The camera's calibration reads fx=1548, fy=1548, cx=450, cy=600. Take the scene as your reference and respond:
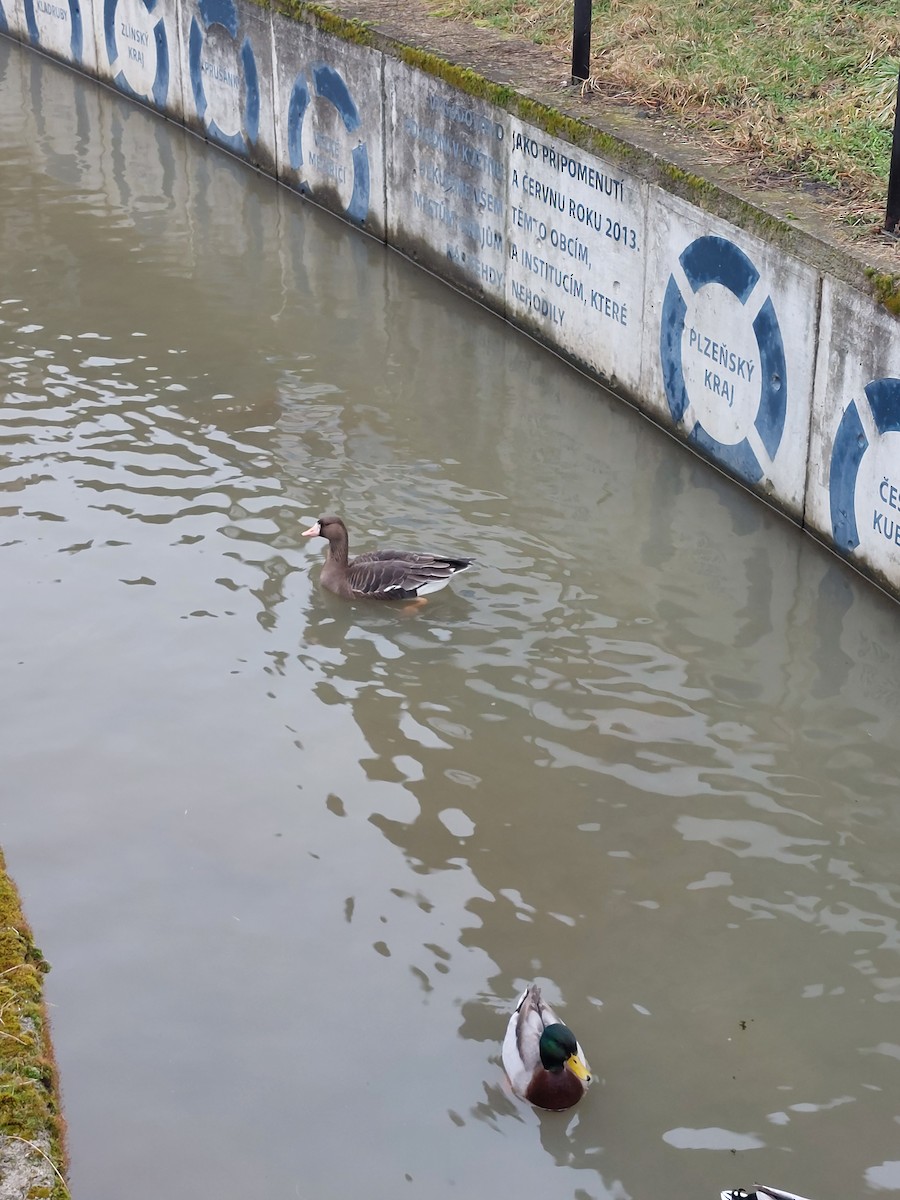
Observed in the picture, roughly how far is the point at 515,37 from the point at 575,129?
3.43m

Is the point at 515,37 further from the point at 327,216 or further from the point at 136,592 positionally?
the point at 136,592

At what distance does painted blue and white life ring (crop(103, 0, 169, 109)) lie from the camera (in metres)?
20.2

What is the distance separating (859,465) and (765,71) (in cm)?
527

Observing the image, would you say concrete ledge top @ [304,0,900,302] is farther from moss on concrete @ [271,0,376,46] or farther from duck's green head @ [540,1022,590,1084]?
duck's green head @ [540,1022,590,1084]

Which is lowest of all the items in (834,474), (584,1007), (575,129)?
(584,1007)

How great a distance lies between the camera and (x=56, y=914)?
25.8 feet

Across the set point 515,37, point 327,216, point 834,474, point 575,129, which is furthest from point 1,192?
point 834,474

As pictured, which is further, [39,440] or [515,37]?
[515,37]

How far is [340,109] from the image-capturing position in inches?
657

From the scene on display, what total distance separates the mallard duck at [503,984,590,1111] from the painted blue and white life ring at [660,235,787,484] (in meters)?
5.87

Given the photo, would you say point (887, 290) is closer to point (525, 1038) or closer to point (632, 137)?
point (632, 137)

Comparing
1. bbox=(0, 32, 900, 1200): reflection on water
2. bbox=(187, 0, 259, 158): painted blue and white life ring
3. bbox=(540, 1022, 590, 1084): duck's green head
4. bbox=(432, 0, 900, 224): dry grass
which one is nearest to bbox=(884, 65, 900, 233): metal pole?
bbox=(432, 0, 900, 224): dry grass

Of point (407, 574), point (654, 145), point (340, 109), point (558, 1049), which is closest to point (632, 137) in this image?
point (654, 145)

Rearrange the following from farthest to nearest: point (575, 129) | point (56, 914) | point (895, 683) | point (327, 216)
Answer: point (327, 216)
point (575, 129)
point (895, 683)
point (56, 914)
